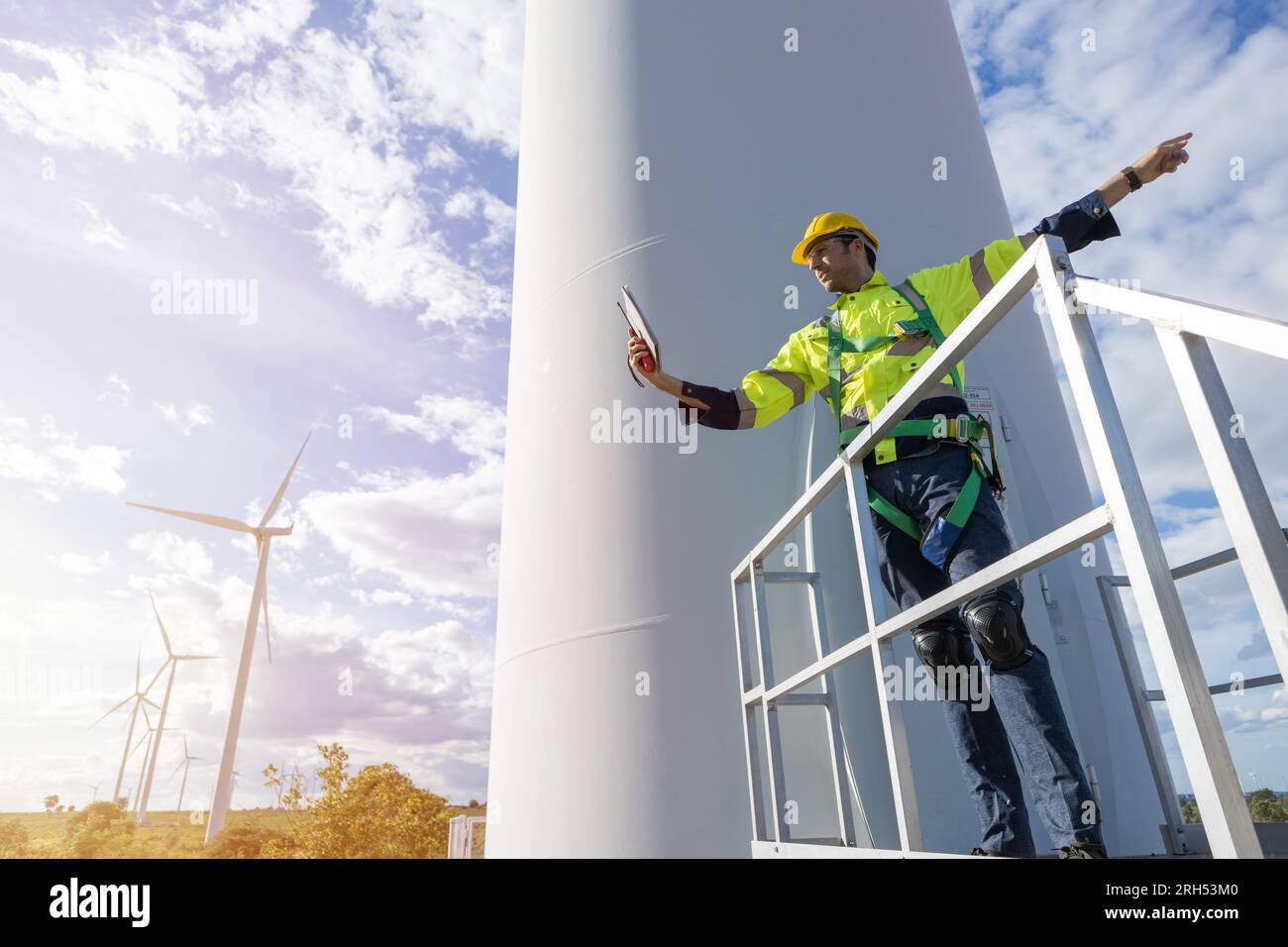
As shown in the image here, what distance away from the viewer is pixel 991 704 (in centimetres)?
267

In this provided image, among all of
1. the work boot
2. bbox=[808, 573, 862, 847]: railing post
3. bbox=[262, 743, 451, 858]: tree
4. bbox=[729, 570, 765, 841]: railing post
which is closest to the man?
the work boot

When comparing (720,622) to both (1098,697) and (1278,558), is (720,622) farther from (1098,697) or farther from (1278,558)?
(1278,558)

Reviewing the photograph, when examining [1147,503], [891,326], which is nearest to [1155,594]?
[1147,503]

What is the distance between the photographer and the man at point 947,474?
2.42m

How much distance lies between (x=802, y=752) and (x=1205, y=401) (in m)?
2.91

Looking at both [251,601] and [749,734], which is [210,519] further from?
[749,734]

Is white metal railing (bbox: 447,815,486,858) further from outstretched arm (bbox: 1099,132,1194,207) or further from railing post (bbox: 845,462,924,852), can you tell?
outstretched arm (bbox: 1099,132,1194,207)

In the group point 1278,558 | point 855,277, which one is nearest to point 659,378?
point 855,277

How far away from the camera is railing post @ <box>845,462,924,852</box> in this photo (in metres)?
2.39

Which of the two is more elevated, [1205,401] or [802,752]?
[1205,401]

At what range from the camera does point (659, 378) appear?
127 inches

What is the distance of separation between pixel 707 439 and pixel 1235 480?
330 cm

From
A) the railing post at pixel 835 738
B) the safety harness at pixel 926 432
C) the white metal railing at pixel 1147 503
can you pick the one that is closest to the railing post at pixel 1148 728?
the railing post at pixel 835 738

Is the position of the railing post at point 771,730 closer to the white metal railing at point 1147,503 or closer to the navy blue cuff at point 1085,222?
the white metal railing at point 1147,503
